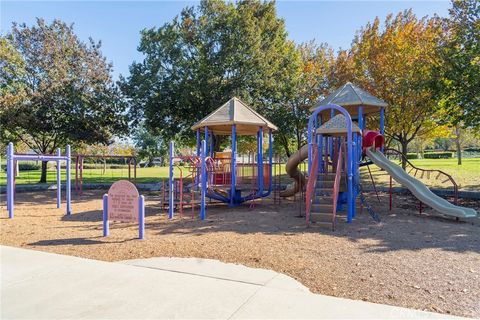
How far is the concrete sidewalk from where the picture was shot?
12.7 feet

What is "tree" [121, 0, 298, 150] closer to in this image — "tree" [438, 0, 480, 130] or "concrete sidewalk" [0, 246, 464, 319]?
"tree" [438, 0, 480, 130]

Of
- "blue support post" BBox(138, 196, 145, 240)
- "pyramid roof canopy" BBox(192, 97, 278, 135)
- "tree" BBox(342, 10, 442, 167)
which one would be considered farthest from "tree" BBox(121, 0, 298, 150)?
"blue support post" BBox(138, 196, 145, 240)

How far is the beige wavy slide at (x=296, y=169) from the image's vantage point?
13.2 metres

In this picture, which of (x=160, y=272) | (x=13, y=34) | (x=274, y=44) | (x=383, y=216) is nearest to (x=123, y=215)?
(x=160, y=272)

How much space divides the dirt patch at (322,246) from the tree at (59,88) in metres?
10.1

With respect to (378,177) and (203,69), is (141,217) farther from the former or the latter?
(378,177)

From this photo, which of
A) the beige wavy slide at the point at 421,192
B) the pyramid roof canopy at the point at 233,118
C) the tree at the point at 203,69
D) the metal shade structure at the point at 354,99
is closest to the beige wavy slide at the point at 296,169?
the pyramid roof canopy at the point at 233,118

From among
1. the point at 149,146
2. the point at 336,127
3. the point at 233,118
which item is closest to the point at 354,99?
the point at 336,127

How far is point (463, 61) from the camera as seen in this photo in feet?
46.4

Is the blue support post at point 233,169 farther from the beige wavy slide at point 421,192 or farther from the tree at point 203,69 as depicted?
the tree at point 203,69

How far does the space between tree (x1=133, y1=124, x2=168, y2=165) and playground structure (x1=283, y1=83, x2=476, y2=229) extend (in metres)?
52.8

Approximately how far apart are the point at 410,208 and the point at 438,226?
11.8ft

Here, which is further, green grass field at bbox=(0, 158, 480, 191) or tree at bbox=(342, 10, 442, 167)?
green grass field at bbox=(0, 158, 480, 191)

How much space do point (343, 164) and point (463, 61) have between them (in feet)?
24.7
